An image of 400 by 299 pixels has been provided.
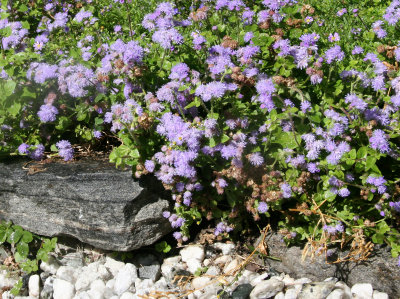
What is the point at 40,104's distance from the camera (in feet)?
9.77

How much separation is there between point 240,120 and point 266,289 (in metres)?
0.92

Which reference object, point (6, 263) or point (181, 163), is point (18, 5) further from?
point (181, 163)

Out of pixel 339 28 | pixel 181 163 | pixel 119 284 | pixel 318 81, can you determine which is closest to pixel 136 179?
pixel 181 163

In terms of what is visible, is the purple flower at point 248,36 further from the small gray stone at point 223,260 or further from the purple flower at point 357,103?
the small gray stone at point 223,260

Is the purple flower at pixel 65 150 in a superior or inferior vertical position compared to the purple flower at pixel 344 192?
inferior

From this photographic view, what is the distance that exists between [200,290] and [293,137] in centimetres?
102

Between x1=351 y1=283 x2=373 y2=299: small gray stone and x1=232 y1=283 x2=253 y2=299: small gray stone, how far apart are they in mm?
543

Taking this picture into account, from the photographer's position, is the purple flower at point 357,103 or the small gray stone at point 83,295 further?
the small gray stone at point 83,295

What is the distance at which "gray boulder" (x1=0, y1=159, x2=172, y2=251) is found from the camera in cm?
264

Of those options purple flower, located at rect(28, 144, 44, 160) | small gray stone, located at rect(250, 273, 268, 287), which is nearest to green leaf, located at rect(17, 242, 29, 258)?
purple flower, located at rect(28, 144, 44, 160)

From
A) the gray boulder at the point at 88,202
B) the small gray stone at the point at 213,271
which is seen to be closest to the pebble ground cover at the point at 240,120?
the gray boulder at the point at 88,202

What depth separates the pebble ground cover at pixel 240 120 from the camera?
Answer: 2.29m

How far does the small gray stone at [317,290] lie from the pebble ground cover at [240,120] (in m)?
0.18

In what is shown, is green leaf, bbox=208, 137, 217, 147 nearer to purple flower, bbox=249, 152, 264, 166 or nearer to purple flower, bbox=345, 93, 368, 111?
purple flower, bbox=249, 152, 264, 166
